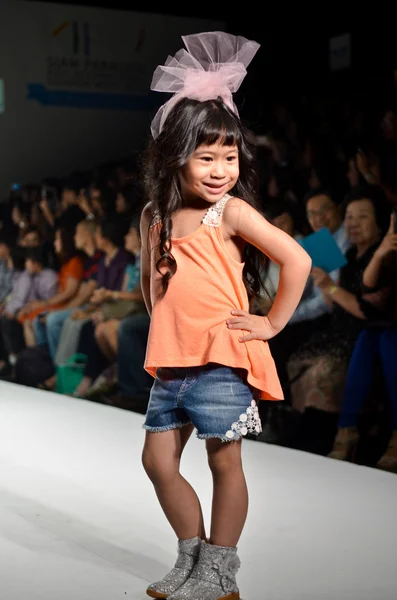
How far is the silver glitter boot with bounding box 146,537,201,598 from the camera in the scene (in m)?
2.00

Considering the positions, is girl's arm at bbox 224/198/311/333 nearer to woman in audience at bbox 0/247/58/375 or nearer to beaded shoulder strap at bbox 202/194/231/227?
beaded shoulder strap at bbox 202/194/231/227

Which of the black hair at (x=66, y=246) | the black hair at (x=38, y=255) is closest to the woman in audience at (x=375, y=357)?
the black hair at (x=66, y=246)

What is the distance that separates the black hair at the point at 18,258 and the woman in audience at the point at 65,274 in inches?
14.6

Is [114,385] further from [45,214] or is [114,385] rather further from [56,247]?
[45,214]

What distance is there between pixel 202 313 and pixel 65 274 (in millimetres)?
3736

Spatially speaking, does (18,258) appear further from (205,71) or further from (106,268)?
(205,71)

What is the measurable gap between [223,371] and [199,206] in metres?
0.33

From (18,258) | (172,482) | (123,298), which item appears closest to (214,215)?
(172,482)

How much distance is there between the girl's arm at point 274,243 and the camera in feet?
6.46

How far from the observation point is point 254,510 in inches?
108

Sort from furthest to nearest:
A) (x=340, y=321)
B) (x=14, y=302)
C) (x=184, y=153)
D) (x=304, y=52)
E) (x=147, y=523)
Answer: (x=14, y=302) < (x=304, y=52) < (x=340, y=321) < (x=147, y=523) < (x=184, y=153)

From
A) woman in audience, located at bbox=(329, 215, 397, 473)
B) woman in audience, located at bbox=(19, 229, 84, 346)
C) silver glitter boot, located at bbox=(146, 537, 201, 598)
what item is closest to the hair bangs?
silver glitter boot, located at bbox=(146, 537, 201, 598)

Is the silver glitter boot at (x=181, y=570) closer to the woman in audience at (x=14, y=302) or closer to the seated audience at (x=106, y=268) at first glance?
the seated audience at (x=106, y=268)

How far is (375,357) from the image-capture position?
3.48m
